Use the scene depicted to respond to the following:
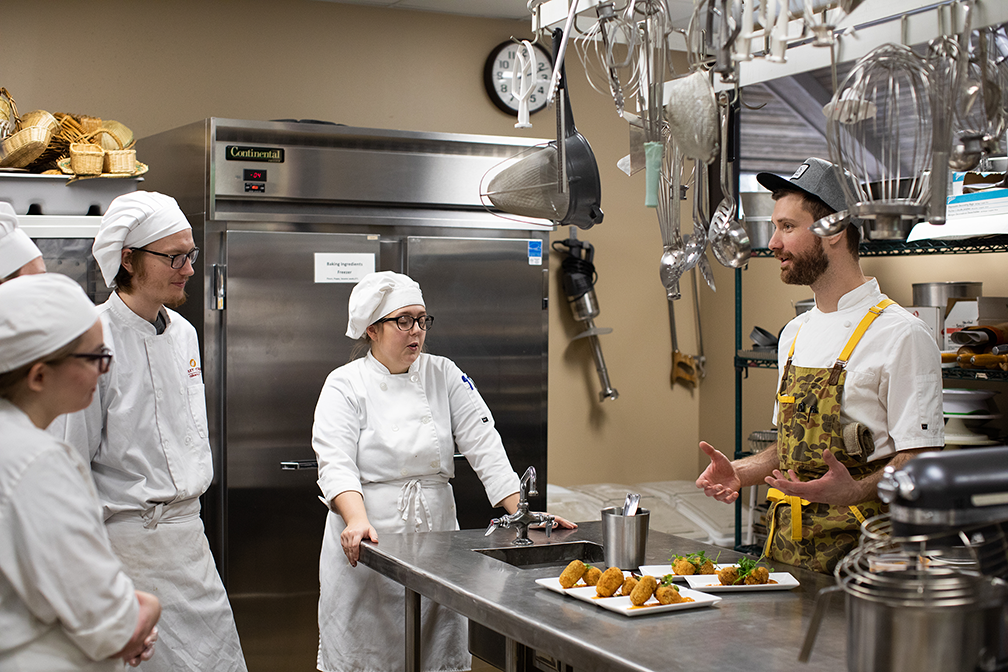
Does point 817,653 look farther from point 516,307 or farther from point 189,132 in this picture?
point 189,132

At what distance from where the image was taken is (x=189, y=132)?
3.87 meters

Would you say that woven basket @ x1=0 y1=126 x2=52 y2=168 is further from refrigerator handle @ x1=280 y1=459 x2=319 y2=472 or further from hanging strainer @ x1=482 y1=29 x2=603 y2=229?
hanging strainer @ x1=482 y1=29 x2=603 y2=229

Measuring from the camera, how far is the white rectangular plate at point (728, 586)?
2.15 m

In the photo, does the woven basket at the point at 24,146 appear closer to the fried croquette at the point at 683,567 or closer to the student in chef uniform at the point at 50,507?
the student in chef uniform at the point at 50,507

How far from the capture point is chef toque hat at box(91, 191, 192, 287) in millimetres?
2553

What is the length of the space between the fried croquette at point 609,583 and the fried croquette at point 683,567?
207 millimetres

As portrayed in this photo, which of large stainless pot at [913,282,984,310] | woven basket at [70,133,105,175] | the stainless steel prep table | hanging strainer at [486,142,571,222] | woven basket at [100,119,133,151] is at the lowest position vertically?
the stainless steel prep table

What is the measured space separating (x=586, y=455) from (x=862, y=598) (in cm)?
421

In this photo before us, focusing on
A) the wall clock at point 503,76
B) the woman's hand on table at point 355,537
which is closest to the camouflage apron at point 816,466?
the woman's hand on table at point 355,537

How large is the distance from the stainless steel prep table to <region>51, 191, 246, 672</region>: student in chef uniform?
467 millimetres

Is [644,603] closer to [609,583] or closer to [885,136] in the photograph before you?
[609,583]

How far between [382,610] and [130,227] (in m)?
1.26

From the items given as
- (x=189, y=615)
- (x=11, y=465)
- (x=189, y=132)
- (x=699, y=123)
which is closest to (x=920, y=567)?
(x=699, y=123)

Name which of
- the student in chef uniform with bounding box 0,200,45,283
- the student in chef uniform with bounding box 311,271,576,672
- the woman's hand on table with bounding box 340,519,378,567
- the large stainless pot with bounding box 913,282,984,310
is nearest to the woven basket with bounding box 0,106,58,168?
the student in chef uniform with bounding box 0,200,45,283
